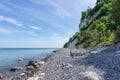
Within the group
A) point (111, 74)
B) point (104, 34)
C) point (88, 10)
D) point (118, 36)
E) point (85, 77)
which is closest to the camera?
point (85, 77)

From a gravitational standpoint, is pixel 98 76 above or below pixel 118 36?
below

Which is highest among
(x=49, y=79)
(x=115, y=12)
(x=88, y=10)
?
(x=88, y=10)

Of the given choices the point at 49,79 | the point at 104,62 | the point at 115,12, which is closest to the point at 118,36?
the point at 115,12

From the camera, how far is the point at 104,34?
196 feet

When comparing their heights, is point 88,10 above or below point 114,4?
above

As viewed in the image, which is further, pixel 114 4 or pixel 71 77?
pixel 114 4

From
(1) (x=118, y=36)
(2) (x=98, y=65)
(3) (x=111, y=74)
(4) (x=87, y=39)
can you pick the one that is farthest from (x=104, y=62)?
(4) (x=87, y=39)

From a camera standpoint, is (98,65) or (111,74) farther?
(98,65)

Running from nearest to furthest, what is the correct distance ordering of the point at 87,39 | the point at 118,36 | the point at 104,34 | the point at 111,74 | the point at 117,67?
the point at 111,74 → the point at 117,67 → the point at 118,36 → the point at 104,34 → the point at 87,39

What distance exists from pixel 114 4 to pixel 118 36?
5646 mm

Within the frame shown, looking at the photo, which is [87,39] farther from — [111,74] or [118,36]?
[111,74]

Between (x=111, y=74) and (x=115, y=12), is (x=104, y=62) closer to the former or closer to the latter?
(x=111, y=74)

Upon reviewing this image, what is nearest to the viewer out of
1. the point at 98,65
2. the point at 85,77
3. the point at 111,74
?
the point at 85,77

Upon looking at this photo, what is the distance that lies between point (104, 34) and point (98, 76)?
45.0m
